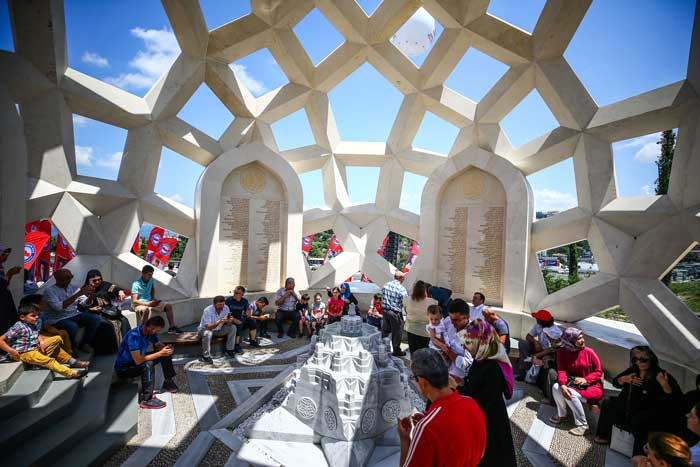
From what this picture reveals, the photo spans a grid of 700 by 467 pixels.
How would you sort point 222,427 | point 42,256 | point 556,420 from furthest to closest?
point 42,256, point 556,420, point 222,427

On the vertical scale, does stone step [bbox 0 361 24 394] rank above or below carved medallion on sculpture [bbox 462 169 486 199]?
below

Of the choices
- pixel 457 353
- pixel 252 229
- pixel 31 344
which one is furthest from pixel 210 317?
pixel 457 353

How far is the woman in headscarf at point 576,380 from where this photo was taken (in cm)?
446

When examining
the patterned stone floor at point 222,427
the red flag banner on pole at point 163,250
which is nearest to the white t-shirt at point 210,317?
the patterned stone floor at point 222,427

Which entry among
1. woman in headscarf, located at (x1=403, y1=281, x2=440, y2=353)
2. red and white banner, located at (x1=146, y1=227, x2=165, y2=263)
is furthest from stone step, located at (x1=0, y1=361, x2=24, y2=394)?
red and white banner, located at (x1=146, y1=227, x2=165, y2=263)

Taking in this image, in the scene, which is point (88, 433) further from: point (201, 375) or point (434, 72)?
point (434, 72)

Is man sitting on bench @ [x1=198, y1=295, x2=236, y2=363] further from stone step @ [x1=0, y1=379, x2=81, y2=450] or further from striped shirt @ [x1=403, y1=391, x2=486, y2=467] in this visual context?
striped shirt @ [x1=403, y1=391, x2=486, y2=467]

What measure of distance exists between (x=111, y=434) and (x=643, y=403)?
5.76m

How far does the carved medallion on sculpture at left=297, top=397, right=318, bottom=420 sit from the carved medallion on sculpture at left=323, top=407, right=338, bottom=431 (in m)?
0.19

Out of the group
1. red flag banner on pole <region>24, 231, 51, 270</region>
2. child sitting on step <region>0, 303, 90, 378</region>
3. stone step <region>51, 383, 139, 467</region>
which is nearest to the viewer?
stone step <region>51, 383, 139, 467</region>

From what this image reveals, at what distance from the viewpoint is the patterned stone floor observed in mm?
3668

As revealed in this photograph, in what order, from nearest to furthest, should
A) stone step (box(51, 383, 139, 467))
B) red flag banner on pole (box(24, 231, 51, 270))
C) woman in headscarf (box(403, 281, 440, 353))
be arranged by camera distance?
stone step (box(51, 383, 139, 467)) → woman in headscarf (box(403, 281, 440, 353)) → red flag banner on pole (box(24, 231, 51, 270))

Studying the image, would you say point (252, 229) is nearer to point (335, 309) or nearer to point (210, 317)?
point (335, 309)

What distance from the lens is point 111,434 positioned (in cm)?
372
